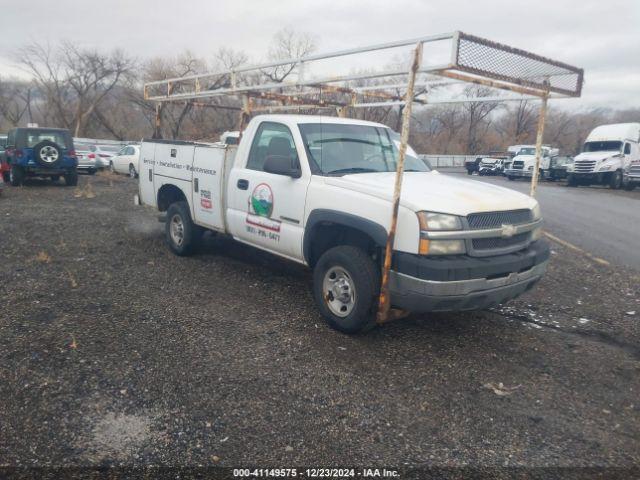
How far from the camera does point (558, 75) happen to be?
14.1 feet

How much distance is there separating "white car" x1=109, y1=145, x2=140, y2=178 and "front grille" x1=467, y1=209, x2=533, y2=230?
1875cm

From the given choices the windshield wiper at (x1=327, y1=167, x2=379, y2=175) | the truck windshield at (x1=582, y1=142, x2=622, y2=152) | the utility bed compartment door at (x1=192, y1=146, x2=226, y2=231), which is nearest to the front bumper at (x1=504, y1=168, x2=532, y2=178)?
the truck windshield at (x1=582, y1=142, x2=622, y2=152)

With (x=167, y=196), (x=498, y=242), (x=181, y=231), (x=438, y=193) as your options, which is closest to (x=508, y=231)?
(x=498, y=242)

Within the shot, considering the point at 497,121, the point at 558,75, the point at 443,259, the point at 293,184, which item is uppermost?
the point at 497,121

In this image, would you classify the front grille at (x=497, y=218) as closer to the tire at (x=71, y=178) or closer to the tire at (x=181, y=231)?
the tire at (x=181, y=231)

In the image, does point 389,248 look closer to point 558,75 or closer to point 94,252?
point 558,75

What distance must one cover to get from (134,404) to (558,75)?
428cm

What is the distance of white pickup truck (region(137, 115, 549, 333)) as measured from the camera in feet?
12.4

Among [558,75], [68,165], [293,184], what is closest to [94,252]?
[293,184]

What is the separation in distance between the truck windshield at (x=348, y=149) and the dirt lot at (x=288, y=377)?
1535 mm

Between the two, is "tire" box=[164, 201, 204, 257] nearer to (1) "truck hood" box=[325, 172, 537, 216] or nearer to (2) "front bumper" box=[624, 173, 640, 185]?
(1) "truck hood" box=[325, 172, 537, 216]

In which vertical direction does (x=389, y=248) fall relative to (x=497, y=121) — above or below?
below

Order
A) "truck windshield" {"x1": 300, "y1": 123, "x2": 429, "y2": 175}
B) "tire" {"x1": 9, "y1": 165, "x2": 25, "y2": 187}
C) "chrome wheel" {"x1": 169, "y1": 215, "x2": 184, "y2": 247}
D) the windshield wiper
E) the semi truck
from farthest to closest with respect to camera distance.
A: the semi truck < "tire" {"x1": 9, "y1": 165, "x2": 25, "y2": 187} < "chrome wheel" {"x1": 169, "y1": 215, "x2": 184, "y2": 247} < "truck windshield" {"x1": 300, "y1": 123, "x2": 429, "y2": 175} < the windshield wiper

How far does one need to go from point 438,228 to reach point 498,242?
2.19 feet
